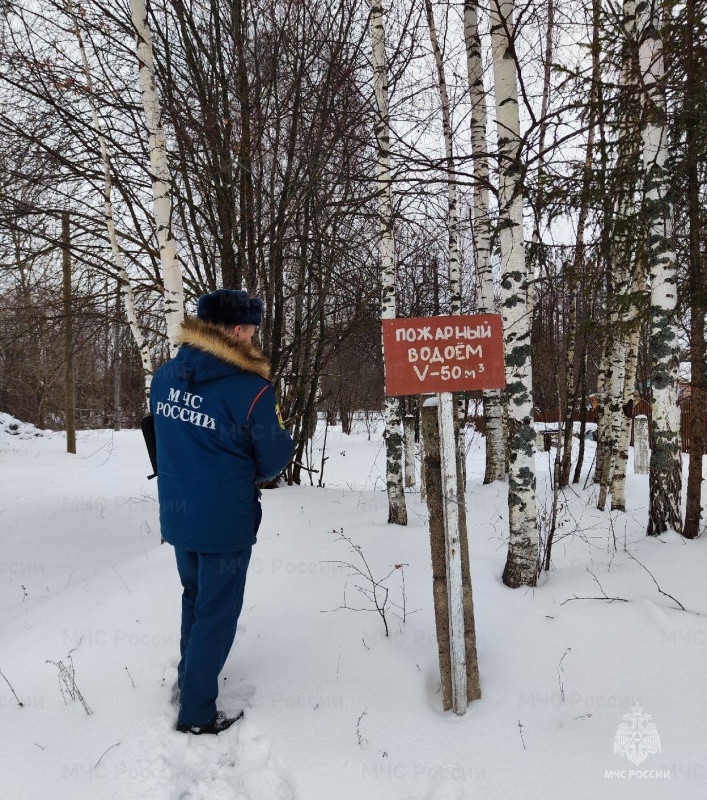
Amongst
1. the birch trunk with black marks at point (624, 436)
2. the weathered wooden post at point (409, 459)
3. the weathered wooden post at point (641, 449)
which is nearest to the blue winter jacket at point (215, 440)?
the birch trunk with black marks at point (624, 436)

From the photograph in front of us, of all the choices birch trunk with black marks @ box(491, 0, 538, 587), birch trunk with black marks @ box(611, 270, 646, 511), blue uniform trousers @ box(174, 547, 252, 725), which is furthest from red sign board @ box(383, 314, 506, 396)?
birch trunk with black marks @ box(611, 270, 646, 511)

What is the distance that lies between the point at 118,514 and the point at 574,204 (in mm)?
7122

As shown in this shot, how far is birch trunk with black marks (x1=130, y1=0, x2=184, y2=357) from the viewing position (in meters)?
4.29

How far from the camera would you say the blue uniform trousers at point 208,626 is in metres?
2.28

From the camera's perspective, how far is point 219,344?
2301 mm

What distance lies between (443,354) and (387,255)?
3.23m

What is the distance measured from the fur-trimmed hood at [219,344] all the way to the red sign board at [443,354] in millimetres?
653

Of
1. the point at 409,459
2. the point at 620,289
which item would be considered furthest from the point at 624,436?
the point at 409,459

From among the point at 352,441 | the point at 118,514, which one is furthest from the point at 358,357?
the point at 352,441

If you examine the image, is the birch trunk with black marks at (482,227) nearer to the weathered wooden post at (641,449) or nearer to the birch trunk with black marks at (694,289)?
the birch trunk with black marks at (694,289)

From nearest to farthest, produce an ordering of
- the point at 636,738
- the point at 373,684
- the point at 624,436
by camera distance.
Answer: the point at 636,738 < the point at 373,684 < the point at 624,436

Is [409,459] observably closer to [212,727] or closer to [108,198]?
[108,198]

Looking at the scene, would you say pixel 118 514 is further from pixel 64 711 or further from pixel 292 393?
pixel 64 711

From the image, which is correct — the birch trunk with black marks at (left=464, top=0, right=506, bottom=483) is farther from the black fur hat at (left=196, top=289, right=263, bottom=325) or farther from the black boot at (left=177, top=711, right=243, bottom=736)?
the black boot at (left=177, top=711, right=243, bottom=736)
